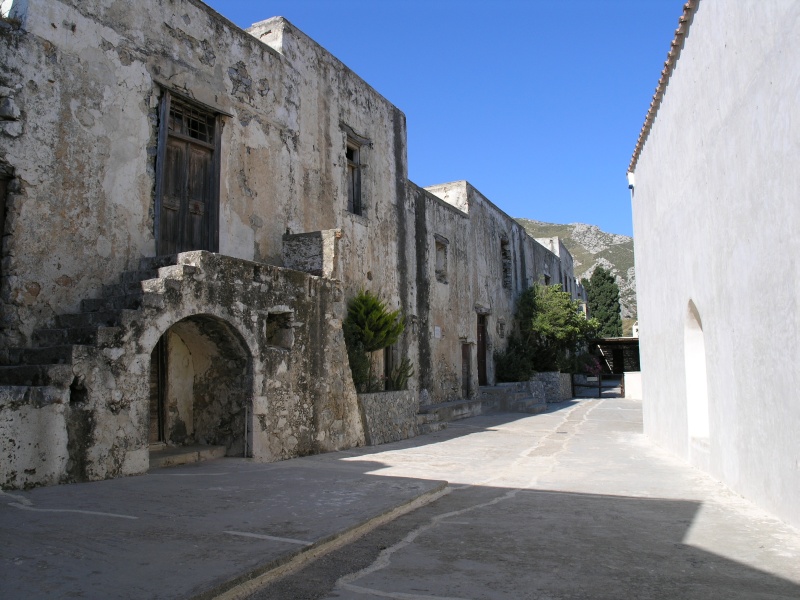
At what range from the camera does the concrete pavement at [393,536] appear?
10.8ft

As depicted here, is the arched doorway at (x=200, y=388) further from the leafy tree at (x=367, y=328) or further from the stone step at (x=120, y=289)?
the leafy tree at (x=367, y=328)

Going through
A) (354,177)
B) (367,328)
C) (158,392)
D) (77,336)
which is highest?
(354,177)

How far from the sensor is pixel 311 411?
8633mm

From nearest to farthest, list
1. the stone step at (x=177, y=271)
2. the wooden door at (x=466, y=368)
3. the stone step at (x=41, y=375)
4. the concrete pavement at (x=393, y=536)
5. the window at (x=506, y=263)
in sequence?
the concrete pavement at (x=393, y=536), the stone step at (x=41, y=375), the stone step at (x=177, y=271), the wooden door at (x=466, y=368), the window at (x=506, y=263)

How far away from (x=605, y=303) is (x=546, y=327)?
2042cm

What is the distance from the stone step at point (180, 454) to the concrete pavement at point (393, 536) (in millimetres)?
329

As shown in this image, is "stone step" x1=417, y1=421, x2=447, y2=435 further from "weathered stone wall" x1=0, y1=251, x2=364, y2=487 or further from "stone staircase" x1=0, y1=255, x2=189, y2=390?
"stone staircase" x1=0, y1=255, x2=189, y2=390

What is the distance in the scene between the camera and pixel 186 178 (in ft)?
28.5

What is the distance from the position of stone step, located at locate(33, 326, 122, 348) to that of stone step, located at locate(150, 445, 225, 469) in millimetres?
1562

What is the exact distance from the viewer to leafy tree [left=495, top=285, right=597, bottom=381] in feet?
74.2

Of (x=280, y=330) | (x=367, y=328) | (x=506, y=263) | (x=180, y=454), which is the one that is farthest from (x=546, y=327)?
(x=180, y=454)

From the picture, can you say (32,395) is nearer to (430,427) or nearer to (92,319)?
(92,319)

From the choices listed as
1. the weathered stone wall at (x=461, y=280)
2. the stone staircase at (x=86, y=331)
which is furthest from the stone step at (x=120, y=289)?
the weathered stone wall at (x=461, y=280)

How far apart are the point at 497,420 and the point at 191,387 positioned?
29.5ft
